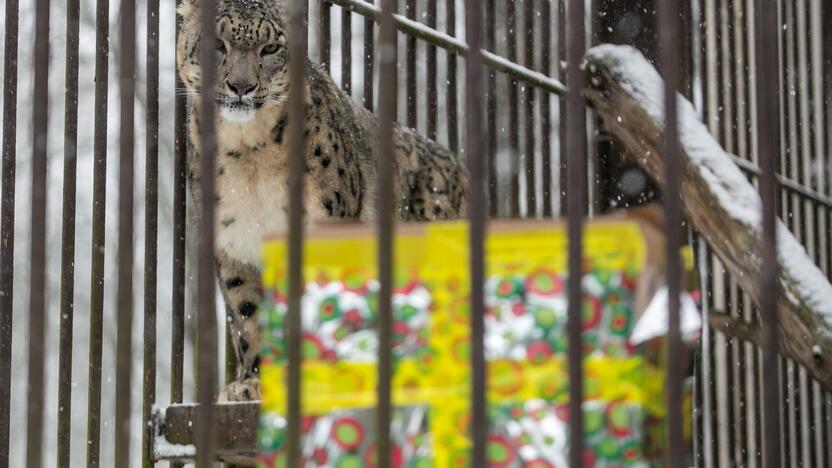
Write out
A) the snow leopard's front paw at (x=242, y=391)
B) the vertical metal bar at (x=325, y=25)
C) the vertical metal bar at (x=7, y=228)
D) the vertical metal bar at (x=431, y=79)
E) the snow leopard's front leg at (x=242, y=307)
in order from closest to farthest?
the vertical metal bar at (x=7, y=228) < the snow leopard's front paw at (x=242, y=391) < the vertical metal bar at (x=325, y=25) < the snow leopard's front leg at (x=242, y=307) < the vertical metal bar at (x=431, y=79)

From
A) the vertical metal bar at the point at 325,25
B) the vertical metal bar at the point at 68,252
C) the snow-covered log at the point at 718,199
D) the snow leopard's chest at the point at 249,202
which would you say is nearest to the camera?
the vertical metal bar at the point at 68,252

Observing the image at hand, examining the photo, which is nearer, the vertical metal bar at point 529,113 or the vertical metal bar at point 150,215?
the vertical metal bar at point 150,215

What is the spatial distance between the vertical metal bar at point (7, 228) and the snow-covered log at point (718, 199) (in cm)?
148

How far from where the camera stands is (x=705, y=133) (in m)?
3.39

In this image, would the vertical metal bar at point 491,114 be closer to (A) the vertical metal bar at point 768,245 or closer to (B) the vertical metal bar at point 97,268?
(B) the vertical metal bar at point 97,268

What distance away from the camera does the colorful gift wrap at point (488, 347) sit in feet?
4.09

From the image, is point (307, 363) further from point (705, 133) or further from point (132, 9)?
point (705, 133)

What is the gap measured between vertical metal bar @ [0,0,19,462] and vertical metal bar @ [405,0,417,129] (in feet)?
5.22

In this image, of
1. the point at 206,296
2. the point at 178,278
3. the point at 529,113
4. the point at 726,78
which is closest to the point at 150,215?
the point at 178,278

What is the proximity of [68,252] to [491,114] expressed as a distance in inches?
69.2

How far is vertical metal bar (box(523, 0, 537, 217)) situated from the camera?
4027 millimetres

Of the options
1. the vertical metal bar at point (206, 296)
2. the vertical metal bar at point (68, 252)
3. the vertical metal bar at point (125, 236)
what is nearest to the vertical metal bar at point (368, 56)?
the vertical metal bar at point (68, 252)

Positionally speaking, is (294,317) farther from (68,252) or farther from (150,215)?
(150,215)

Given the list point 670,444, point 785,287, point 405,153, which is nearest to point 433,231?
point 670,444
